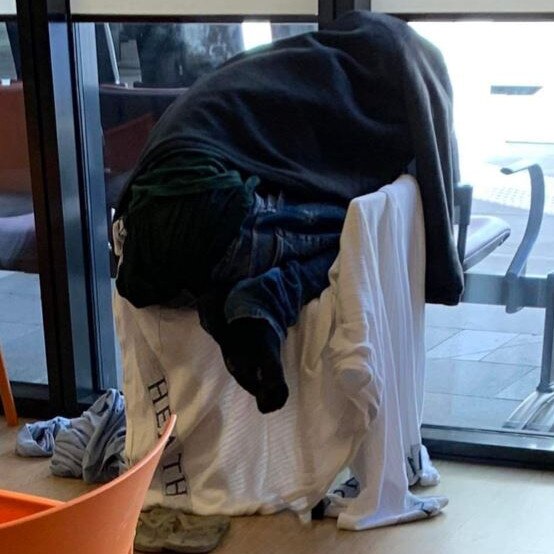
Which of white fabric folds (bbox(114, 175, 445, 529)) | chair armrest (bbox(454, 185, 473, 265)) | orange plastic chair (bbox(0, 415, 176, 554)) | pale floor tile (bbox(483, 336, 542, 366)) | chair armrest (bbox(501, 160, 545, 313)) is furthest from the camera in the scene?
pale floor tile (bbox(483, 336, 542, 366))

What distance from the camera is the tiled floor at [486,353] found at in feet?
9.01

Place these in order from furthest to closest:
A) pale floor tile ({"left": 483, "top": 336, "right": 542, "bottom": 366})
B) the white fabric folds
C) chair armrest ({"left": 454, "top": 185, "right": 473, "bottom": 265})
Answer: pale floor tile ({"left": 483, "top": 336, "right": 542, "bottom": 366}) → chair armrest ({"left": 454, "top": 185, "right": 473, "bottom": 265}) → the white fabric folds

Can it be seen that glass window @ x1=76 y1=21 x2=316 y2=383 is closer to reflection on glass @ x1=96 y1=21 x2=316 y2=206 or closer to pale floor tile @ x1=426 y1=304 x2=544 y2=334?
reflection on glass @ x1=96 y1=21 x2=316 y2=206

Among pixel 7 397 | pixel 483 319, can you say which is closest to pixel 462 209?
pixel 483 319

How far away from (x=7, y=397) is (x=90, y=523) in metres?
2.05

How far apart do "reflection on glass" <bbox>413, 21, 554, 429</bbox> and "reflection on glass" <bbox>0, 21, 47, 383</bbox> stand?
3.86ft

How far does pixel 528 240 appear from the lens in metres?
2.72

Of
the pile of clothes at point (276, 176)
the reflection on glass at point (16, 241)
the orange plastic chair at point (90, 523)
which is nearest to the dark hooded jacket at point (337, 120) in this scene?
the pile of clothes at point (276, 176)

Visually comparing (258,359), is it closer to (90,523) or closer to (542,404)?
(90,523)

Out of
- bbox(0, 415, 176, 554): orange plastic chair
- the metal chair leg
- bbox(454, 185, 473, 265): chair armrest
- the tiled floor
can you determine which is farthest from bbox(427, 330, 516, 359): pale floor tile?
bbox(0, 415, 176, 554): orange plastic chair

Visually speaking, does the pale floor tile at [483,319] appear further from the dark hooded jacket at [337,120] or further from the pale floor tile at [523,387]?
the dark hooded jacket at [337,120]

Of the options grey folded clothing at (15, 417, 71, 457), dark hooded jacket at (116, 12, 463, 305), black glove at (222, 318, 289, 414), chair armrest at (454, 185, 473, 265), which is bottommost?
grey folded clothing at (15, 417, 71, 457)

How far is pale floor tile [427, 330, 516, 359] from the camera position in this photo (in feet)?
9.24

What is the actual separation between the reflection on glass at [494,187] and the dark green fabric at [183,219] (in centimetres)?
82
